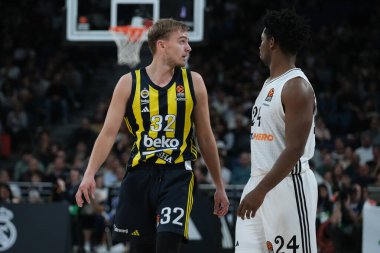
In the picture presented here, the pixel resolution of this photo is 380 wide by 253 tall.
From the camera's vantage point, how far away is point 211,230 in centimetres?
1209

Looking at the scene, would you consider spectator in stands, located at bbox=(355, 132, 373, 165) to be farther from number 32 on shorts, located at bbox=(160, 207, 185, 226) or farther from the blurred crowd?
number 32 on shorts, located at bbox=(160, 207, 185, 226)

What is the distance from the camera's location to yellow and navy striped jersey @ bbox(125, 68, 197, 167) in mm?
6523

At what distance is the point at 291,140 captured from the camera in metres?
5.52

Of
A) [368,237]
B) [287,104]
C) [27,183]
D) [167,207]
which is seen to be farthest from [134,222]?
[27,183]

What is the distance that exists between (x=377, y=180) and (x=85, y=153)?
6320mm

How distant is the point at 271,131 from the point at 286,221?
601 mm

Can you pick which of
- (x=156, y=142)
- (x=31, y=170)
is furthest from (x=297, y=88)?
(x=31, y=170)

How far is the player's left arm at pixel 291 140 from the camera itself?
5.48m


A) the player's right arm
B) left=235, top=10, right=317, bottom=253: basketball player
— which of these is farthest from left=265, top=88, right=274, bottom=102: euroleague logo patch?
the player's right arm

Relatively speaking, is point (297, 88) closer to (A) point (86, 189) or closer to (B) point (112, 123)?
(B) point (112, 123)

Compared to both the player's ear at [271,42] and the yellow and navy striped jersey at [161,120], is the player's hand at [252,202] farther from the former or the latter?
the yellow and navy striped jersey at [161,120]

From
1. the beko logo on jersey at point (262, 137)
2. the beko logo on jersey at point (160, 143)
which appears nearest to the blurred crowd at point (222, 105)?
A: the beko logo on jersey at point (160, 143)

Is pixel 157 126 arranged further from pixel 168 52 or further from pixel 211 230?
pixel 211 230

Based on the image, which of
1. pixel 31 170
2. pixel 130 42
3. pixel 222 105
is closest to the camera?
pixel 130 42
